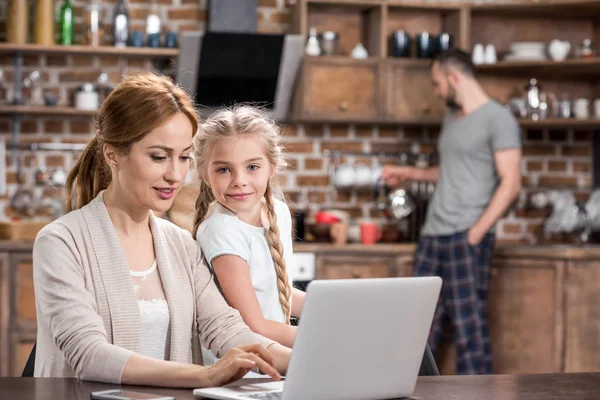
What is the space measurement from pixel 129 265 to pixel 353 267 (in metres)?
2.72

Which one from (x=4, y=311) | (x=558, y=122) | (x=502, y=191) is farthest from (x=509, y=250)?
(x=4, y=311)

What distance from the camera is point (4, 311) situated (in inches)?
165

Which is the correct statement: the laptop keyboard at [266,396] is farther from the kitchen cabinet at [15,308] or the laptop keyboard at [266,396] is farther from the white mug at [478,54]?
the white mug at [478,54]

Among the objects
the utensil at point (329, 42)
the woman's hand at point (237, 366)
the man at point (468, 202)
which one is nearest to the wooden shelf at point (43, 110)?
the utensil at point (329, 42)

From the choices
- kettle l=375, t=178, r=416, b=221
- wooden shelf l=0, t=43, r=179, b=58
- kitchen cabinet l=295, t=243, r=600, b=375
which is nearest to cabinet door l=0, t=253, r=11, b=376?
wooden shelf l=0, t=43, r=179, b=58

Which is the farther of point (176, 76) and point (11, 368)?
point (176, 76)

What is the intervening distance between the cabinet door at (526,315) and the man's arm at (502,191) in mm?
288

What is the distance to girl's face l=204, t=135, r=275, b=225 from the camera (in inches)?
78.4

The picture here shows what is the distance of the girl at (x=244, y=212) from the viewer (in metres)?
1.96

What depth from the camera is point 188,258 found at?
1.86 m

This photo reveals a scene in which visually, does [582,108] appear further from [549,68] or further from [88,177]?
[88,177]

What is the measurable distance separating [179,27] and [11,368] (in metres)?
1.87

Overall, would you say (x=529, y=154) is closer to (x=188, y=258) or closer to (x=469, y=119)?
(x=469, y=119)

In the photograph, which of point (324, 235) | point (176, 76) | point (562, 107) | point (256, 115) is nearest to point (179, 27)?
point (176, 76)
